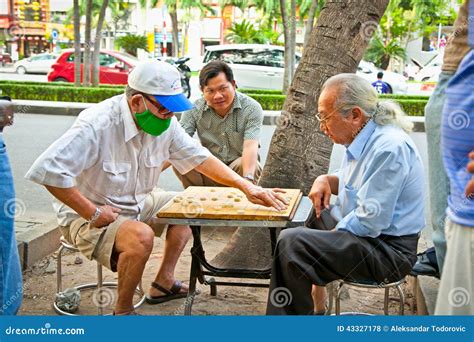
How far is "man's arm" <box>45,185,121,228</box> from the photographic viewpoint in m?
2.73

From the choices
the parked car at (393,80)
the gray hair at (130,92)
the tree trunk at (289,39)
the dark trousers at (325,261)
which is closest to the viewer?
the dark trousers at (325,261)

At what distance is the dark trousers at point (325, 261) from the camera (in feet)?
8.09

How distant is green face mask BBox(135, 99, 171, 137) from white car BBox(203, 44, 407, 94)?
0.55 m

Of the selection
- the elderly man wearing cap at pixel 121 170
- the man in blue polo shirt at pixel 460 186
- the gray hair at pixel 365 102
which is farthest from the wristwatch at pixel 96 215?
the man in blue polo shirt at pixel 460 186

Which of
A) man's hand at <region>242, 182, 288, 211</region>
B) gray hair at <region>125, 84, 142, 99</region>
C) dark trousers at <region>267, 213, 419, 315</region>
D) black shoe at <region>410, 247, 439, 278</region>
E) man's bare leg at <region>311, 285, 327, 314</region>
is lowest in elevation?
man's bare leg at <region>311, 285, 327, 314</region>

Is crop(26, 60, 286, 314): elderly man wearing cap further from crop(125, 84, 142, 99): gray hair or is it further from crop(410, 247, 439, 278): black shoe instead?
crop(410, 247, 439, 278): black shoe

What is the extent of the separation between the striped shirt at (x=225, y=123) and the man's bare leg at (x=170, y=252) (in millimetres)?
932

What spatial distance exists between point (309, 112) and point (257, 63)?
65cm

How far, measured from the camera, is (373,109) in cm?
258

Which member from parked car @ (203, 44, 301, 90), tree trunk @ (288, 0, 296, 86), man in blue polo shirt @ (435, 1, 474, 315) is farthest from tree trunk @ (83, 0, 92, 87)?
man in blue polo shirt @ (435, 1, 474, 315)

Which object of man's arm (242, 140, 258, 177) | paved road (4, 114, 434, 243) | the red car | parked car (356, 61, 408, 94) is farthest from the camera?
man's arm (242, 140, 258, 177)

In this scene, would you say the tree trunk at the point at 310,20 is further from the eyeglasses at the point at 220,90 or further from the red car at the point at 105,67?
the red car at the point at 105,67

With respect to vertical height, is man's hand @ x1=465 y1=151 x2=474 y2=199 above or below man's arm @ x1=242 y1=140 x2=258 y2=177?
above

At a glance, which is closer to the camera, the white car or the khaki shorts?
the khaki shorts
